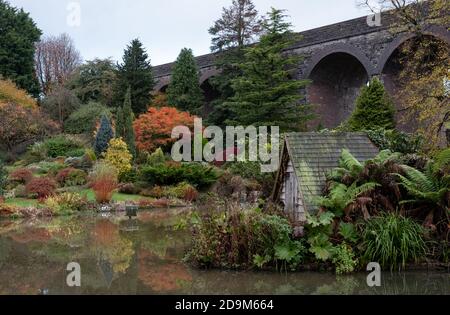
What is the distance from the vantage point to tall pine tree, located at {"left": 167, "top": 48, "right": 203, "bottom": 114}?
2878 centimetres

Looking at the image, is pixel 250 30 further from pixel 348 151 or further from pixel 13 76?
pixel 348 151

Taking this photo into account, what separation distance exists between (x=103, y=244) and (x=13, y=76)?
86.0 ft

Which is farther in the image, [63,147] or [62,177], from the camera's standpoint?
[63,147]

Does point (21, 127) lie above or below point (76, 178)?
above

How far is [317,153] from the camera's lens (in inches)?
369

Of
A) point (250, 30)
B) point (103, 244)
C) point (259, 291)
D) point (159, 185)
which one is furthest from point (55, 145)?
point (259, 291)

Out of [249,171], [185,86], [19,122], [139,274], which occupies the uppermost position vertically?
[185,86]

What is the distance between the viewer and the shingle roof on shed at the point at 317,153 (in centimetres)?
877

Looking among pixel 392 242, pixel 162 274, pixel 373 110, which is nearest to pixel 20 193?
pixel 162 274

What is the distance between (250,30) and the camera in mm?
27406

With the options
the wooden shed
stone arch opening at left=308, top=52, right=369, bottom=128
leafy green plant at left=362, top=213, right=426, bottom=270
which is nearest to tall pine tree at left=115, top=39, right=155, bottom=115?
stone arch opening at left=308, top=52, right=369, bottom=128

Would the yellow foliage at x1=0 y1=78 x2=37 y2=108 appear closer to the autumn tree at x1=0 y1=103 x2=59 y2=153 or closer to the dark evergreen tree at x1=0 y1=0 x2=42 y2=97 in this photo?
the autumn tree at x1=0 y1=103 x2=59 y2=153

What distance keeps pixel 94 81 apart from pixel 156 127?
36.1 feet

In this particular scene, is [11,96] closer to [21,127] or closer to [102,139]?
[21,127]
